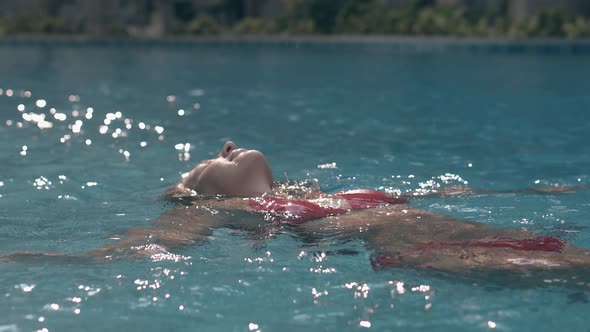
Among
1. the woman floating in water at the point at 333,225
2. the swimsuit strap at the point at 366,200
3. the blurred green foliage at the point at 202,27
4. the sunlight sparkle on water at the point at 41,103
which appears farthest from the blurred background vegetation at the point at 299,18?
the woman floating in water at the point at 333,225

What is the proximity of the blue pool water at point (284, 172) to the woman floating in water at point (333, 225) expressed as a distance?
80mm

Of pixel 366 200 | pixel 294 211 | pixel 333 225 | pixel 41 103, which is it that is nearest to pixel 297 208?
pixel 294 211

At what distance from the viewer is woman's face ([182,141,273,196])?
173 inches

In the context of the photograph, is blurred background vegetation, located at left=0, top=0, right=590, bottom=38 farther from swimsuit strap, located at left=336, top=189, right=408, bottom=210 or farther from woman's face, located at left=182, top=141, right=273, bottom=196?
woman's face, located at left=182, top=141, right=273, bottom=196

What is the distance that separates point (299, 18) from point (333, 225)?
19630 millimetres

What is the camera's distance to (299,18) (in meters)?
23.2

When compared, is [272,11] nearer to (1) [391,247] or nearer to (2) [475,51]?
(2) [475,51]

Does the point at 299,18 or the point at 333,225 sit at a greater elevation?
the point at 333,225

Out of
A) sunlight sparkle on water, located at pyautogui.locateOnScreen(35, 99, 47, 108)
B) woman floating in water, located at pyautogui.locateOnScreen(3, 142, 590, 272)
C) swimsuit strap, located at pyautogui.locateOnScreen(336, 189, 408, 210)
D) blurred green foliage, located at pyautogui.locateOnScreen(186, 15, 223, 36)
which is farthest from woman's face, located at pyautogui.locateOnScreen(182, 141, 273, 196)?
blurred green foliage, located at pyautogui.locateOnScreen(186, 15, 223, 36)

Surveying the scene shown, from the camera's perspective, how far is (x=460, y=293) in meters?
3.28

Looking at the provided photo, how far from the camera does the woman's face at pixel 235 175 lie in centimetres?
439

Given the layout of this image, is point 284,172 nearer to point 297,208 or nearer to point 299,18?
point 297,208

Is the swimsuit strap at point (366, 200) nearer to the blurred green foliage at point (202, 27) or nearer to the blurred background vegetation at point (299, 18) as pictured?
the blurred background vegetation at point (299, 18)

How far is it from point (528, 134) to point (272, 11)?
60.3 feet
